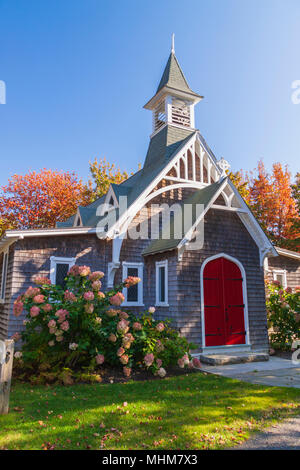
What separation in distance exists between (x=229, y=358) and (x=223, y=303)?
81.9 inches

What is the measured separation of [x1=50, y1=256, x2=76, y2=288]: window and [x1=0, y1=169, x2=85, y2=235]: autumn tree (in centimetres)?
2347

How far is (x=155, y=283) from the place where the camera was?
12.5 m

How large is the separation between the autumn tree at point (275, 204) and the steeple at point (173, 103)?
1500cm

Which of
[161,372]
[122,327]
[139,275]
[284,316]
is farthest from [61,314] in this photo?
[284,316]

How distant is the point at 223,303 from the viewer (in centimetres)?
1197

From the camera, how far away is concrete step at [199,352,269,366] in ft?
33.8

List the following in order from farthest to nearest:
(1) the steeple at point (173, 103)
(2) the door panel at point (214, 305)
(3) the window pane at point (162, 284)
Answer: (1) the steeple at point (173, 103)
(3) the window pane at point (162, 284)
(2) the door panel at point (214, 305)

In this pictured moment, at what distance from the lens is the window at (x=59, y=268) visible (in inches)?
459

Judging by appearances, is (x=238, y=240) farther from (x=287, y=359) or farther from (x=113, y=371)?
(x=113, y=371)

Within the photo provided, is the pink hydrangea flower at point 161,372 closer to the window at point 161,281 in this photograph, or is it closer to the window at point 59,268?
the window at point 161,281

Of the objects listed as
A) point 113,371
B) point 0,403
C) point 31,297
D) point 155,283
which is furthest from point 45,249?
point 0,403

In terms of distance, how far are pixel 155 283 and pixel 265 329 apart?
456 centimetres

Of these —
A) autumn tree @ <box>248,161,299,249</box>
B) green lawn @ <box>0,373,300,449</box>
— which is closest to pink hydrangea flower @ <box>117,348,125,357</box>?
green lawn @ <box>0,373,300,449</box>

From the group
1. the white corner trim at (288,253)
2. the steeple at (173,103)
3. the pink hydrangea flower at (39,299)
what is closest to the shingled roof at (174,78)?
the steeple at (173,103)
